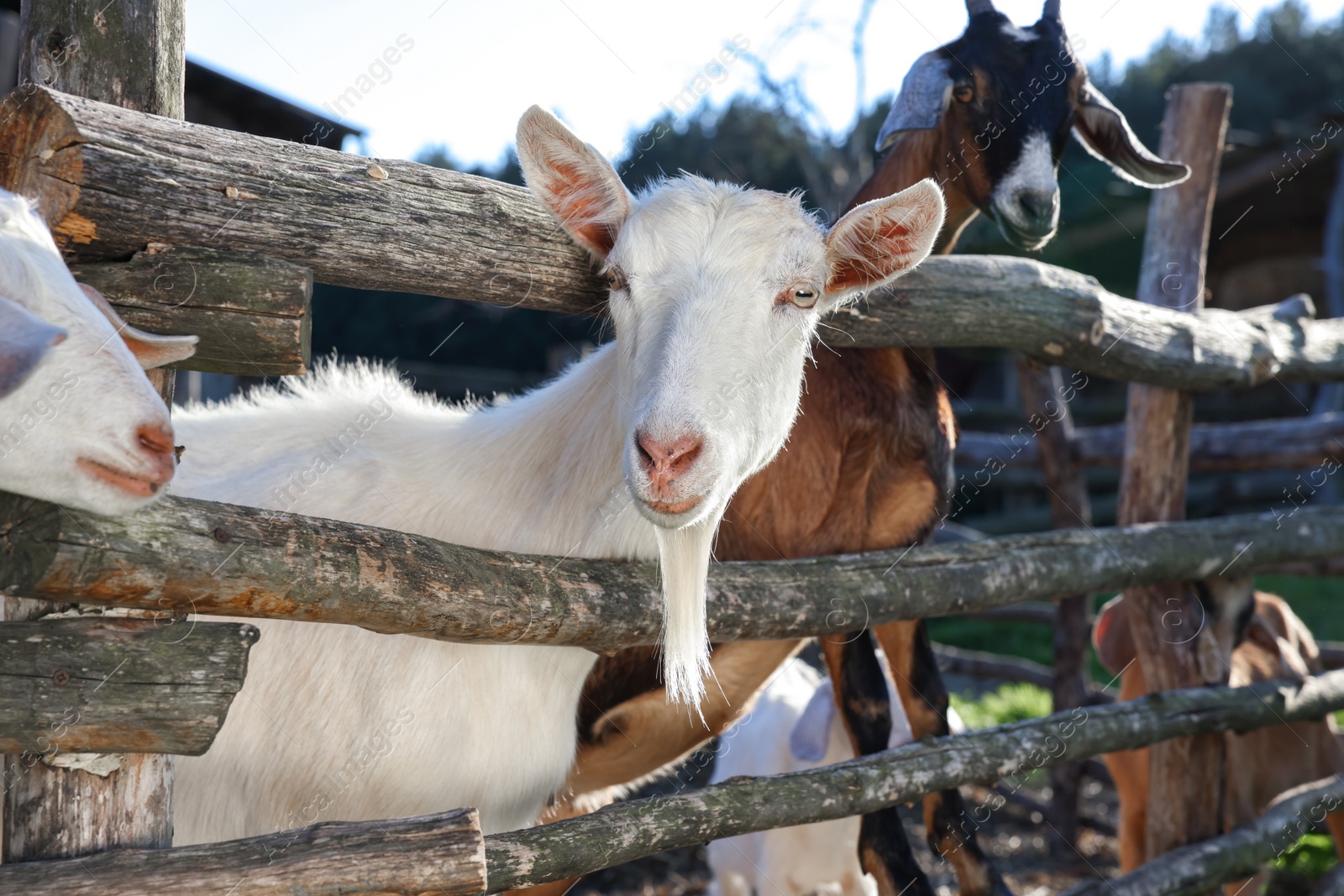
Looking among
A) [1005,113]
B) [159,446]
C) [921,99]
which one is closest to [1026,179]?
[1005,113]

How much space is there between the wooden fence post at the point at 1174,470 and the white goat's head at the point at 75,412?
350 cm

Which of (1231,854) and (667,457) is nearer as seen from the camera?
(667,457)

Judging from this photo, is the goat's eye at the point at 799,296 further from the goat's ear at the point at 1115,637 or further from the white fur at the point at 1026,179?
the goat's ear at the point at 1115,637

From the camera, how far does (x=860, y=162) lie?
13.4 m

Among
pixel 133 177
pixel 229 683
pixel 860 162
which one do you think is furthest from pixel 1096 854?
pixel 860 162

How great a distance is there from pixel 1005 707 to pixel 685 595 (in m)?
5.13

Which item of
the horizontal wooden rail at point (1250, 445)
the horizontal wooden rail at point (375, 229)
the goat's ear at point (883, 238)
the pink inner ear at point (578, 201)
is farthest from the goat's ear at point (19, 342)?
the horizontal wooden rail at point (1250, 445)

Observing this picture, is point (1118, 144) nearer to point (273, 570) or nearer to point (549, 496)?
point (549, 496)

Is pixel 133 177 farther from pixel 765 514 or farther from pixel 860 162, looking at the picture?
pixel 860 162

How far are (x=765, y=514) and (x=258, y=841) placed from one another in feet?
5.72

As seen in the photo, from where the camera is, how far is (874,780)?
2.67m

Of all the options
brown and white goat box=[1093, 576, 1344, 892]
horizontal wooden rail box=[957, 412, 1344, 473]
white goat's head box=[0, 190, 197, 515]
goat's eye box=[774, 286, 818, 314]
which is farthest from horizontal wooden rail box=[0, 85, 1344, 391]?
horizontal wooden rail box=[957, 412, 1344, 473]

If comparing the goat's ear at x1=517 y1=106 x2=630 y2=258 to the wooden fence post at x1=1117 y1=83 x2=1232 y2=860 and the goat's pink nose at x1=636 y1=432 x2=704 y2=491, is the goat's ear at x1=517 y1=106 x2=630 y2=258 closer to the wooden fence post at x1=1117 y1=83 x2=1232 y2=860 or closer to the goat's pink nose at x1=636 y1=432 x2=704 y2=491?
the goat's pink nose at x1=636 y1=432 x2=704 y2=491

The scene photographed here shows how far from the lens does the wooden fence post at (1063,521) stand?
5059mm
